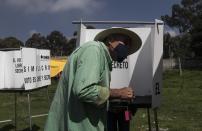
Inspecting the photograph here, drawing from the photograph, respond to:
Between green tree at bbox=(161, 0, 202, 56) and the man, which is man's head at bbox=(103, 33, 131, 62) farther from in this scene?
green tree at bbox=(161, 0, 202, 56)

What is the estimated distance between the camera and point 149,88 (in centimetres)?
812

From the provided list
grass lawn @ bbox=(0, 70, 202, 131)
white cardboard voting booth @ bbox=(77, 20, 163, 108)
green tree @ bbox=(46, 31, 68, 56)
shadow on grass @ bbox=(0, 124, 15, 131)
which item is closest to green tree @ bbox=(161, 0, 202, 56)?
green tree @ bbox=(46, 31, 68, 56)

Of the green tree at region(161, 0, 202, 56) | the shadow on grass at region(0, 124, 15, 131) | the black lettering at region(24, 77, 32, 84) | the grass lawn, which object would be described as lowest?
the shadow on grass at region(0, 124, 15, 131)

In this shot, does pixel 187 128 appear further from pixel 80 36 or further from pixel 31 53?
pixel 80 36

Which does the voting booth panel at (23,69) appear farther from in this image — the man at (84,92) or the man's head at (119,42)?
the man at (84,92)

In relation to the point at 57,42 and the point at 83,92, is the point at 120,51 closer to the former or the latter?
the point at 83,92

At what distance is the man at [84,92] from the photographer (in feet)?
13.8

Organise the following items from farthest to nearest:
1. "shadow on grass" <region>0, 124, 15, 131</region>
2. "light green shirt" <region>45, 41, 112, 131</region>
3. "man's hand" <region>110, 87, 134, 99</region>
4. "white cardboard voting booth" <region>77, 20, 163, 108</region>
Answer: "shadow on grass" <region>0, 124, 15, 131</region>, "white cardboard voting booth" <region>77, 20, 163, 108</region>, "man's hand" <region>110, 87, 134, 99</region>, "light green shirt" <region>45, 41, 112, 131</region>

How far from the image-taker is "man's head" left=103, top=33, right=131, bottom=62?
4707 millimetres

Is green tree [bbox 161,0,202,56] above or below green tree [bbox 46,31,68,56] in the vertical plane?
above

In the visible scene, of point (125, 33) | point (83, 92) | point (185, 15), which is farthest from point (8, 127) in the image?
point (185, 15)

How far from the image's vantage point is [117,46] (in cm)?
487

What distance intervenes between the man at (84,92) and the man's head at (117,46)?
0.02 metres

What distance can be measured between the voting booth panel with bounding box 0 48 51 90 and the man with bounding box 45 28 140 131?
7.56 meters
